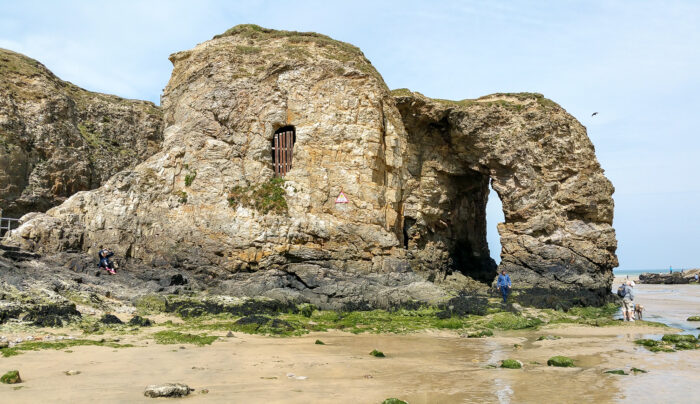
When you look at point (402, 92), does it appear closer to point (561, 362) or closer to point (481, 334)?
point (481, 334)

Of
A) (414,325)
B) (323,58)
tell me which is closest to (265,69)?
(323,58)

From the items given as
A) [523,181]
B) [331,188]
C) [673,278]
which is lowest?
[673,278]

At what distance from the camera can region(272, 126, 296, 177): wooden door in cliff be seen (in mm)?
25641

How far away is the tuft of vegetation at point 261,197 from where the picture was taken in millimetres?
23625

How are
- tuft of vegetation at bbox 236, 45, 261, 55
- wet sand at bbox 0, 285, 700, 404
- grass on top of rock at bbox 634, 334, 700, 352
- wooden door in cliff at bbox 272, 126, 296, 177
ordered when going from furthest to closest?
tuft of vegetation at bbox 236, 45, 261, 55
wooden door in cliff at bbox 272, 126, 296, 177
grass on top of rock at bbox 634, 334, 700, 352
wet sand at bbox 0, 285, 700, 404

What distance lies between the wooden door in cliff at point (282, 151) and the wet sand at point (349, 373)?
13128 millimetres

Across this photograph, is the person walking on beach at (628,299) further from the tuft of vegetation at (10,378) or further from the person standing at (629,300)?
the tuft of vegetation at (10,378)

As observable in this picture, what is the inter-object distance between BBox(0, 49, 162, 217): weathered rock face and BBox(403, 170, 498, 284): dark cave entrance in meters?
19.2

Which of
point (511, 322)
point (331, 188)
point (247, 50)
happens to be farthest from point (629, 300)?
point (247, 50)

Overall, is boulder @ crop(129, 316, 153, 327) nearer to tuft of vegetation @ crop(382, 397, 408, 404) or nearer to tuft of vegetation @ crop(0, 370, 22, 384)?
tuft of vegetation @ crop(0, 370, 22, 384)

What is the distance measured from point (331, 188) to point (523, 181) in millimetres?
12180

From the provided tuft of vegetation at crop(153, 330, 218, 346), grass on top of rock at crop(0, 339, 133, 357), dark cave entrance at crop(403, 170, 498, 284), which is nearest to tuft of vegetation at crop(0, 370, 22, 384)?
grass on top of rock at crop(0, 339, 133, 357)

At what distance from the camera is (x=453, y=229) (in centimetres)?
3469

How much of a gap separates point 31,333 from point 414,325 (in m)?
11.1
